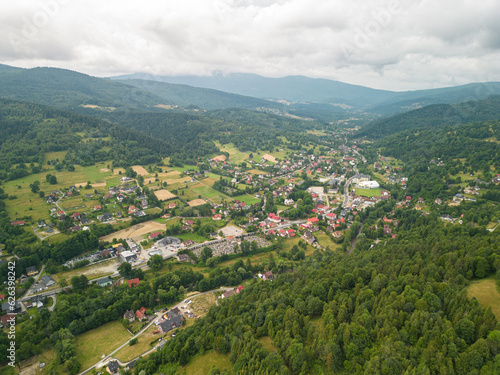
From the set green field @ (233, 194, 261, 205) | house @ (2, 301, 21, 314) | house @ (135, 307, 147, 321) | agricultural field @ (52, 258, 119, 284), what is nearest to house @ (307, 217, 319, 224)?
green field @ (233, 194, 261, 205)

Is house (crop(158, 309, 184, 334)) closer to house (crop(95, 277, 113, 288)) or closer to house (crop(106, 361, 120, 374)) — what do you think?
house (crop(106, 361, 120, 374))

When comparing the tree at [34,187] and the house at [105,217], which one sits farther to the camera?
the tree at [34,187]

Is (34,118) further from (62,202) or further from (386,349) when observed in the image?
(386,349)

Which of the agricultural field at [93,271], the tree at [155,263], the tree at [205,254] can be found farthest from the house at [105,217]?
the tree at [205,254]

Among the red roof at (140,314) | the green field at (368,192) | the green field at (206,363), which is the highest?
the green field at (368,192)

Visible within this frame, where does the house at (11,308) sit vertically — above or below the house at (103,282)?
above

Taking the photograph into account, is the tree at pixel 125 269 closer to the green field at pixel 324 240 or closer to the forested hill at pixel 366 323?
the forested hill at pixel 366 323

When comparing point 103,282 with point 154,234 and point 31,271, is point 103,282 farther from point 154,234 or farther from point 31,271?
point 154,234

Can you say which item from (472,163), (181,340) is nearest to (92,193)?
(181,340)
